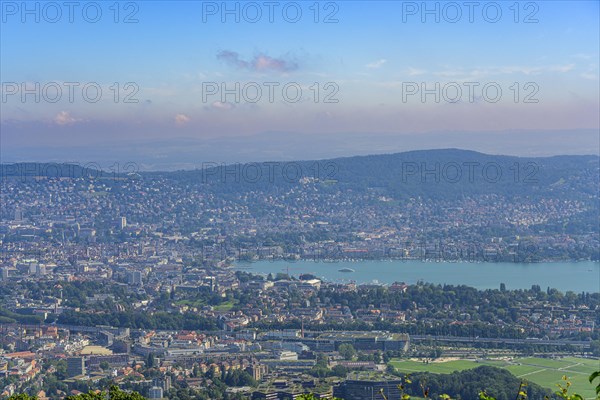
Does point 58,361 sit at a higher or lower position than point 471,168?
lower

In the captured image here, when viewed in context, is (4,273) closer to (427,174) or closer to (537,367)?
(537,367)

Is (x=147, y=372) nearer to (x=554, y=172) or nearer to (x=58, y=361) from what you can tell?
(x=58, y=361)

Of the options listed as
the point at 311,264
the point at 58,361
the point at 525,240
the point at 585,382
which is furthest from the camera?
the point at 525,240

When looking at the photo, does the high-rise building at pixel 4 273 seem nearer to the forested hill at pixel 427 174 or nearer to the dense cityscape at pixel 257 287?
the dense cityscape at pixel 257 287

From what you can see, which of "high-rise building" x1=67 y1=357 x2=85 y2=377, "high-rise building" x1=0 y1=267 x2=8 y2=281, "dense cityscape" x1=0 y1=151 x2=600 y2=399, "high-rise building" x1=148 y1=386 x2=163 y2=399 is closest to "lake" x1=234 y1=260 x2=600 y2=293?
"dense cityscape" x1=0 y1=151 x2=600 y2=399

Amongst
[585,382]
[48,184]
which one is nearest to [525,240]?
[48,184]

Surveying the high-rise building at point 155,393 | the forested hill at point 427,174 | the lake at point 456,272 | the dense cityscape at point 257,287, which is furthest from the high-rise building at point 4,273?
the forested hill at point 427,174
